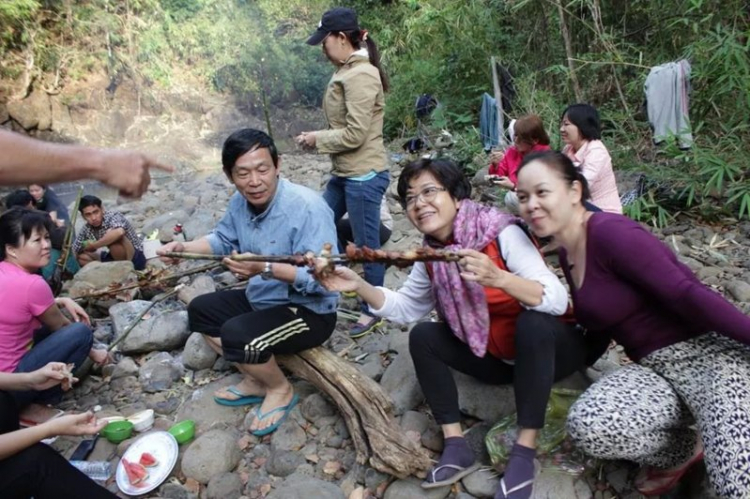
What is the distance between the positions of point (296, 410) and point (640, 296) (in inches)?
A: 75.6

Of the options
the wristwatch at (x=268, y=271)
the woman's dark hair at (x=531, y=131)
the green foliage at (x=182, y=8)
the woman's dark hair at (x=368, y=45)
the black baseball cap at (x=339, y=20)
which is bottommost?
the wristwatch at (x=268, y=271)

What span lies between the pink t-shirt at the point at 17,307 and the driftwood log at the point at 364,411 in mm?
1418

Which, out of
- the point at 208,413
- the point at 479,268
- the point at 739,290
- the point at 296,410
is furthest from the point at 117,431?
the point at 739,290

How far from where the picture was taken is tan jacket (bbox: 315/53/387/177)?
3510 mm

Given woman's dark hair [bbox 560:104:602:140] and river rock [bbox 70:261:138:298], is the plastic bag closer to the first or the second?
woman's dark hair [bbox 560:104:602:140]

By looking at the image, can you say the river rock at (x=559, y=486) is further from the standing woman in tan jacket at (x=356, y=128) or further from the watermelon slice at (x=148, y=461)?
the watermelon slice at (x=148, y=461)

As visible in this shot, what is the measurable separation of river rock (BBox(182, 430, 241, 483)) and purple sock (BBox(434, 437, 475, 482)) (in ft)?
3.62

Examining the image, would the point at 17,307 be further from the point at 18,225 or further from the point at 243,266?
the point at 243,266

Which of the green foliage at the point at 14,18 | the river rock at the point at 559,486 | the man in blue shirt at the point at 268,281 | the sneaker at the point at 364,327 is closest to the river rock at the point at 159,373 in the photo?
the man in blue shirt at the point at 268,281

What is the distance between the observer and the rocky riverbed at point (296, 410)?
7.80ft

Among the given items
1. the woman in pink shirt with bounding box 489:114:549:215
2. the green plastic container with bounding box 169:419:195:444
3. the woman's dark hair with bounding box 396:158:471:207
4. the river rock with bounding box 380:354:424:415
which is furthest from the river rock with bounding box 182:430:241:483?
the woman in pink shirt with bounding box 489:114:549:215

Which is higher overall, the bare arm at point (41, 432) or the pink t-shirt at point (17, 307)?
the pink t-shirt at point (17, 307)

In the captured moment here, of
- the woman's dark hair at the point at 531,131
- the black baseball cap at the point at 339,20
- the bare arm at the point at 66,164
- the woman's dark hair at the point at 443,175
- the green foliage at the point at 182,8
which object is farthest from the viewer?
the green foliage at the point at 182,8

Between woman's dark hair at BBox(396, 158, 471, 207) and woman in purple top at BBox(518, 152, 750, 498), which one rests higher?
woman's dark hair at BBox(396, 158, 471, 207)
